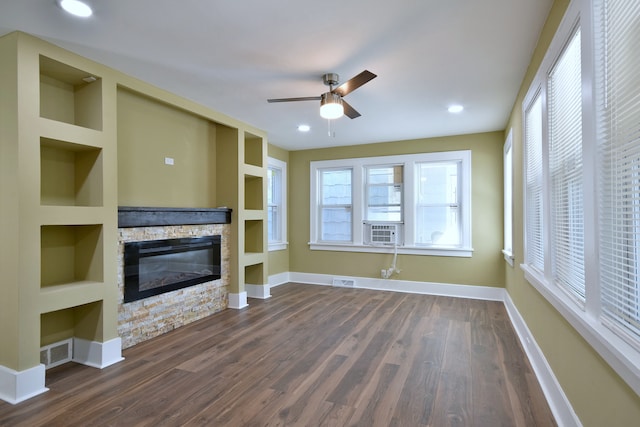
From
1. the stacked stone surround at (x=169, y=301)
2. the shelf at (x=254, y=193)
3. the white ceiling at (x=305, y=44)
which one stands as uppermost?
the white ceiling at (x=305, y=44)

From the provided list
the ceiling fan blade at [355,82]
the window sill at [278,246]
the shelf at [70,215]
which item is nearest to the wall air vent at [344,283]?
the window sill at [278,246]

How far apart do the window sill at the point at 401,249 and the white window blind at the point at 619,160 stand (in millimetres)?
3989

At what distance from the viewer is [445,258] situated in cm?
544

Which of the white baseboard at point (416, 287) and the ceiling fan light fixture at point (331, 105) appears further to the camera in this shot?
the white baseboard at point (416, 287)

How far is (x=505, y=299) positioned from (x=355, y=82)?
151 inches

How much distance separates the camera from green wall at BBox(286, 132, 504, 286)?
17.0ft

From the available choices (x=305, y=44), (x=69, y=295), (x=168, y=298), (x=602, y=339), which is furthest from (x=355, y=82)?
(x=168, y=298)

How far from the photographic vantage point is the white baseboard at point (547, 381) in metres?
1.93

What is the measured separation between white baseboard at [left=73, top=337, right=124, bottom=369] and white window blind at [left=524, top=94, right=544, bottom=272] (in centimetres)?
360

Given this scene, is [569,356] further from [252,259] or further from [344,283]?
[344,283]

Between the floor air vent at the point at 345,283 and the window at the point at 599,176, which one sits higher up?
the window at the point at 599,176

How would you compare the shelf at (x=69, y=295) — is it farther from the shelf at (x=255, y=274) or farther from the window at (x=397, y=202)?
the window at (x=397, y=202)

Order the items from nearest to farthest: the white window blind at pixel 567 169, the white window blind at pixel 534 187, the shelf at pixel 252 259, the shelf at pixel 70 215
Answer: the white window blind at pixel 567 169, the shelf at pixel 70 215, the white window blind at pixel 534 187, the shelf at pixel 252 259

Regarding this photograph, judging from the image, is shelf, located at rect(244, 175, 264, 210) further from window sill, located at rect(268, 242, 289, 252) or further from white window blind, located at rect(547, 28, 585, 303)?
white window blind, located at rect(547, 28, 585, 303)
